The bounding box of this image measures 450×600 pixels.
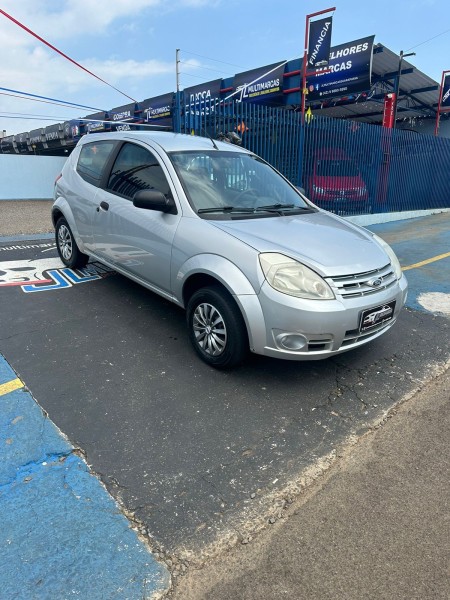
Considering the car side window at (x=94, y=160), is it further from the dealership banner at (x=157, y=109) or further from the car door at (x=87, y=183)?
the dealership banner at (x=157, y=109)

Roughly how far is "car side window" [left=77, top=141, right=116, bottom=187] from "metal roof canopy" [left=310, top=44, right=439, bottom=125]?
44.9 feet

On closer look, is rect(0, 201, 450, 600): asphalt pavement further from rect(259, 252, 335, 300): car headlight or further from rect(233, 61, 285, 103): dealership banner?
rect(233, 61, 285, 103): dealership banner

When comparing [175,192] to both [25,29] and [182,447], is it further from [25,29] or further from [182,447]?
[25,29]

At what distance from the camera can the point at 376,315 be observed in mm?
3186

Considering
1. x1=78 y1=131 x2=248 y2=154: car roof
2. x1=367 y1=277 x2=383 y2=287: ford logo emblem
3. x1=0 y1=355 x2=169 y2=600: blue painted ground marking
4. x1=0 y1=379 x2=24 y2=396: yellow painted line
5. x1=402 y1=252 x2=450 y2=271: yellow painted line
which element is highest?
x1=78 y1=131 x2=248 y2=154: car roof

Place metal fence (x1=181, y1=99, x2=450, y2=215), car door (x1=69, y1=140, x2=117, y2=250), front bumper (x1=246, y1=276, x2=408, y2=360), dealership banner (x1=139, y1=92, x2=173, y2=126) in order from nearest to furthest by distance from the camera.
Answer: front bumper (x1=246, y1=276, x2=408, y2=360) < car door (x1=69, y1=140, x2=117, y2=250) < metal fence (x1=181, y1=99, x2=450, y2=215) < dealership banner (x1=139, y1=92, x2=173, y2=126)

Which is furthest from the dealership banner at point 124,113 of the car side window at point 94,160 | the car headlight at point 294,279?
the car headlight at point 294,279

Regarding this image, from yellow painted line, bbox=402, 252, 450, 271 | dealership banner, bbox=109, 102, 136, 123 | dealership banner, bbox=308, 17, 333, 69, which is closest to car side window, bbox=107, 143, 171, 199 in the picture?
yellow painted line, bbox=402, 252, 450, 271

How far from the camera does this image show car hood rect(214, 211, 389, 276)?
3.09 meters

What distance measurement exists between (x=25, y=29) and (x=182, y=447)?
677 cm

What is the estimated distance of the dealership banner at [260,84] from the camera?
54.7ft

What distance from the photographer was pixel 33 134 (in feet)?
122

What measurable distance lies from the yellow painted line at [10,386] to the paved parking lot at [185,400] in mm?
60

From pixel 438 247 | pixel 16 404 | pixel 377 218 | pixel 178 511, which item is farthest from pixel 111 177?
pixel 377 218
